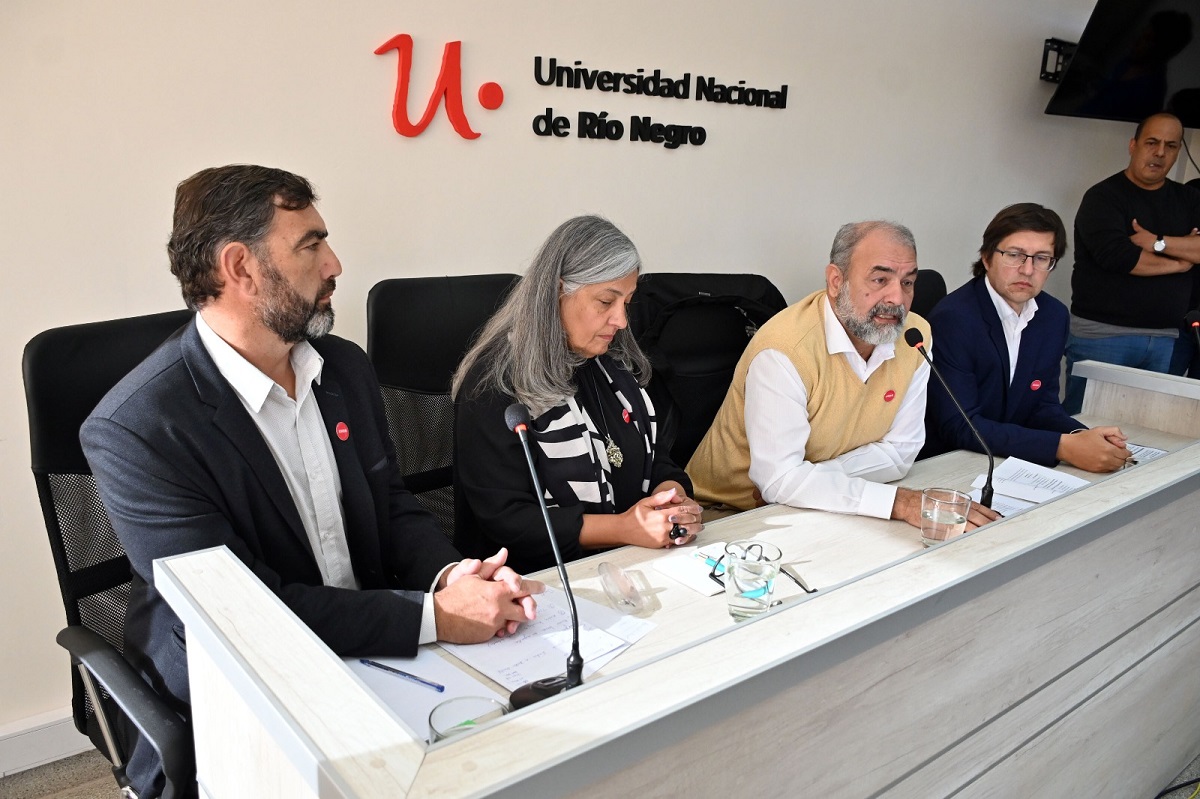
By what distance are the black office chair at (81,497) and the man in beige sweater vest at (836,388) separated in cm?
127

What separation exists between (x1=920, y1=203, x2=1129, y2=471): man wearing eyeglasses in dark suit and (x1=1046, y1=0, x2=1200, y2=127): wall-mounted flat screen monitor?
172 cm

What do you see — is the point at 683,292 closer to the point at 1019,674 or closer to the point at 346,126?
the point at 346,126

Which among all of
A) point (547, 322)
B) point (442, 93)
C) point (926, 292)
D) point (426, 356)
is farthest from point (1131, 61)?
point (426, 356)

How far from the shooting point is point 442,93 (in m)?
2.45

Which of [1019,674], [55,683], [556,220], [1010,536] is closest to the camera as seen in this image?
[1010,536]

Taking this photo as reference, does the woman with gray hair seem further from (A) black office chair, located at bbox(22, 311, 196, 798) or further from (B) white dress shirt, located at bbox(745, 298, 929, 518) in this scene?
(A) black office chair, located at bbox(22, 311, 196, 798)

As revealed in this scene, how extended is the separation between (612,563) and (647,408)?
58cm

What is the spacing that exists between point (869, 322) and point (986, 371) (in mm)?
629

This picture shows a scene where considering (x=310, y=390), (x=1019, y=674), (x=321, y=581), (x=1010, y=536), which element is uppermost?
(x=310, y=390)

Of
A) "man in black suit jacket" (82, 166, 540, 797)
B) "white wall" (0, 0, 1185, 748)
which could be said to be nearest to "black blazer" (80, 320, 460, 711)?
"man in black suit jacket" (82, 166, 540, 797)

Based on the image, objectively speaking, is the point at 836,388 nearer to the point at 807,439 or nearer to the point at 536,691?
the point at 807,439

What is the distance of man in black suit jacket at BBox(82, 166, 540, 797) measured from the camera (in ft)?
4.39

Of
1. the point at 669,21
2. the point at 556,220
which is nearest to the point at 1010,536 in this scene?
the point at 556,220

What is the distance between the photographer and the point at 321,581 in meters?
1.57
